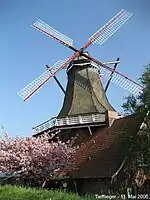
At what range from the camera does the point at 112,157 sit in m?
26.3

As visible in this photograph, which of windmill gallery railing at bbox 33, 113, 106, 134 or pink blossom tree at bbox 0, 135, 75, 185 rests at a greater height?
windmill gallery railing at bbox 33, 113, 106, 134

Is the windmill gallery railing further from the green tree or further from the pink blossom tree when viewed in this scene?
the green tree

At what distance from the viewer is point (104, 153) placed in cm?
2766

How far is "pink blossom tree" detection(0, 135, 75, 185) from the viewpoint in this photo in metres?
29.7

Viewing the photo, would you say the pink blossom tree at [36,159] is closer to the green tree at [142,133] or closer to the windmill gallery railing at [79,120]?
the windmill gallery railing at [79,120]

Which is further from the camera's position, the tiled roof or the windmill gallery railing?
the windmill gallery railing

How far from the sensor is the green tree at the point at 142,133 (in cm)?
2108

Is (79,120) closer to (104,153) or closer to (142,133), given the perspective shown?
(104,153)

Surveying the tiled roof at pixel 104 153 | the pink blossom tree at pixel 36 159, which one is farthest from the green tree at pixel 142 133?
the pink blossom tree at pixel 36 159

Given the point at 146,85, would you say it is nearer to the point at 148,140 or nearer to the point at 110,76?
the point at 148,140

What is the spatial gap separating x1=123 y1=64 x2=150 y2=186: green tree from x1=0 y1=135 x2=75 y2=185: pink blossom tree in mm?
8121

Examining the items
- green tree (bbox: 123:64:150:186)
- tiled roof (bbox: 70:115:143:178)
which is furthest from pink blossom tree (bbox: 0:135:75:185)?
green tree (bbox: 123:64:150:186)

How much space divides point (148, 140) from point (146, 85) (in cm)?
285

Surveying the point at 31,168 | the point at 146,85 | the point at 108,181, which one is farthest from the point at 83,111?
the point at 146,85
